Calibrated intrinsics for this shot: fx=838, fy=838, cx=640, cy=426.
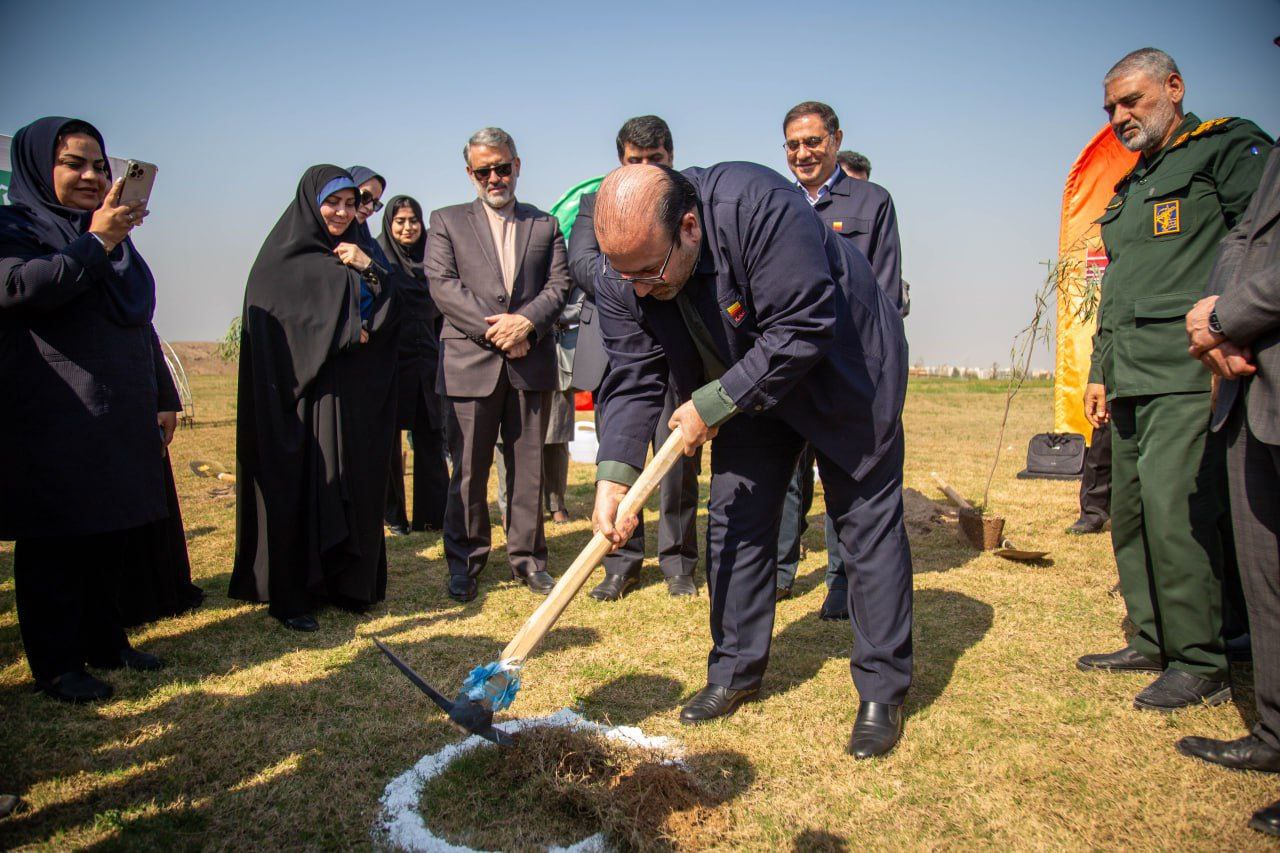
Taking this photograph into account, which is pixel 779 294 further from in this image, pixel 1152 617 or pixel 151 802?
→ pixel 151 802

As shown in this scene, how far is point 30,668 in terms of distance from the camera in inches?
134

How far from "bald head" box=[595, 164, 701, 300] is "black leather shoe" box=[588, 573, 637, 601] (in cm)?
246

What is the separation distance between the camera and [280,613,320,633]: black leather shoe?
4.09 metres

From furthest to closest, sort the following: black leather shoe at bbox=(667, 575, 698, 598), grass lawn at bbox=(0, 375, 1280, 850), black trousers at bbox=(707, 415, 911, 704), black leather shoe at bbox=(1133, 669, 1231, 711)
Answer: black leather shoe at bbox=(667, 575, 698, 598)
black leather shoe at bbox=(1133, 669, 1231, 711)
black trousers at bbox=(707, 415, 911, 704)
grass lawn at bbox=(0, 375, 1280, 850)

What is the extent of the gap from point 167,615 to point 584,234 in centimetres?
299

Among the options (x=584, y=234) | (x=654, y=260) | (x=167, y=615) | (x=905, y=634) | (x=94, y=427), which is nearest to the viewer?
(x=654, y=260)

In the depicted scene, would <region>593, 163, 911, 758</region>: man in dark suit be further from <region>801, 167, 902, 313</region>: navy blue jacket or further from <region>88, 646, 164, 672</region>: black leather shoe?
<region>88, 646, 164, 672</region>: black leather shoe

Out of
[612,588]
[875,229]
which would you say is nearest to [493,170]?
[875,229]

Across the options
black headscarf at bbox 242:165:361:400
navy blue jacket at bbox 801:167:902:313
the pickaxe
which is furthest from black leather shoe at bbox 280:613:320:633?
navy blue jacket at bbox 801:167:902:313

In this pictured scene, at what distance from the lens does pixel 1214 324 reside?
103 inches

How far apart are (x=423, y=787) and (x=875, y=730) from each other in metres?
1.48

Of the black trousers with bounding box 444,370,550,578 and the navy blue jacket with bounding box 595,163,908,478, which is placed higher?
the navy blue jacket with bounding box 595,163,908,478

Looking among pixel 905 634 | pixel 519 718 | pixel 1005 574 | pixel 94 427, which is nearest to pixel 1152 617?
pixel 905 634

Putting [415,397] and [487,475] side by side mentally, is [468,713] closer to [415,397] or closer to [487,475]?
[487,475]
